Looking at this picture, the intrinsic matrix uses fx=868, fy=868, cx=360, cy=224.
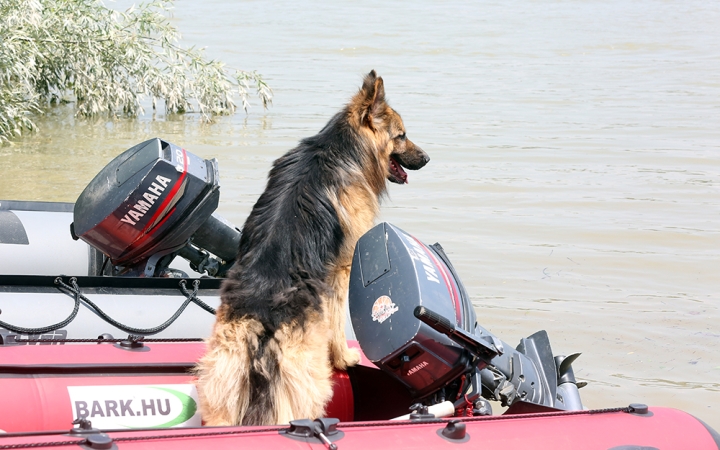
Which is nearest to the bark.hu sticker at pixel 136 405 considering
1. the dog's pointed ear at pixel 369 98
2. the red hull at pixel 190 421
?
the red hull at pixel 190 421

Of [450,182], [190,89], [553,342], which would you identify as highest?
[190,89]

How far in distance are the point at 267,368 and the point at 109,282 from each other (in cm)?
118

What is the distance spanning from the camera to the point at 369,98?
4328mm

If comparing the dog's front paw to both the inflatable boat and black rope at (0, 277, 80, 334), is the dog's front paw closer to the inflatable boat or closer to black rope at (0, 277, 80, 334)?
the inflatable boat

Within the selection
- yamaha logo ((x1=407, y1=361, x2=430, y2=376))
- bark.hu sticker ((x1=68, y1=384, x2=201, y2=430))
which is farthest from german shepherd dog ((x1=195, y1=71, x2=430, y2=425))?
yamaha logo ((x1=407, y1=361, x2=430, y2=376))

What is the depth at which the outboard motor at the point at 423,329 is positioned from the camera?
10.3 ft

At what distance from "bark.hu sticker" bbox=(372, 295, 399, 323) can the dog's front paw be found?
24.2 inches

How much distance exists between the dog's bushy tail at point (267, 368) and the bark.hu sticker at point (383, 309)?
9.1 inches

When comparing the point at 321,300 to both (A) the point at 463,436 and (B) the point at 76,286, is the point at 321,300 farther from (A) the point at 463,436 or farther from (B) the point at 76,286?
(B) the point at 76,286

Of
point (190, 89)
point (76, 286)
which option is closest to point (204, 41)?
point (190, 89)

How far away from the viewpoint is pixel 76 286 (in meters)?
3.84

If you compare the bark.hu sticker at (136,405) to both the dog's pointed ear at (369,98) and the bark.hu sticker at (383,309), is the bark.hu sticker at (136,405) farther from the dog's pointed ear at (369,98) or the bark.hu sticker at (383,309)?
the dog's pointed ear at (369,98)

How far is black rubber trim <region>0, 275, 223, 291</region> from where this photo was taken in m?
3.82

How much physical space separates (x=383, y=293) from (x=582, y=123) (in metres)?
9.93
